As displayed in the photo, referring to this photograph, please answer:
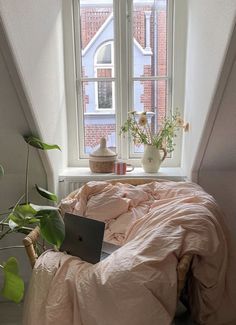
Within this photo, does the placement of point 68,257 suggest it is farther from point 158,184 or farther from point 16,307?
point 16,307

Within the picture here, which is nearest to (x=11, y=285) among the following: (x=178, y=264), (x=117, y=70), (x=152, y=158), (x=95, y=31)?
(x=178, y=264)

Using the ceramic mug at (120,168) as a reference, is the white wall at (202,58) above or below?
above

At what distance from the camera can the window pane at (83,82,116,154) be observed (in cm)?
248

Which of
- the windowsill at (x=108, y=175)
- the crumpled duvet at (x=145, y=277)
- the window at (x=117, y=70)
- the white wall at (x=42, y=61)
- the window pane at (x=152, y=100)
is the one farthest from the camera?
the window pane at (x=152, y=100)

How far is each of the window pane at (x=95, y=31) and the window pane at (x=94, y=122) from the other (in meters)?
0.16

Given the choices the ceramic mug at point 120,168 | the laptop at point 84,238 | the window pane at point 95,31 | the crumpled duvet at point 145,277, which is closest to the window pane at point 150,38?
the window pane at point 95,31

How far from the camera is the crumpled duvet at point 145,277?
117cm

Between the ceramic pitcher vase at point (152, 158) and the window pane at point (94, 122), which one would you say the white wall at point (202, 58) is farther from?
the window pane at point (94, 122)

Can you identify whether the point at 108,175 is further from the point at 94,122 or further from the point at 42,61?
the point at 42,61

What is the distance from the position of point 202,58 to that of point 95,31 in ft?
3.22

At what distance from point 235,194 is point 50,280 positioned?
1.36 m

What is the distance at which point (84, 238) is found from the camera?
1.55 m

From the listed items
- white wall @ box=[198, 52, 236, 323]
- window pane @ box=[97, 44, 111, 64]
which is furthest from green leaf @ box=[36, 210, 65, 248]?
window pane @ box=[97, 44, 111, 64]

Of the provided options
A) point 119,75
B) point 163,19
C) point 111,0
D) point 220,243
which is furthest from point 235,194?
point 111,0
